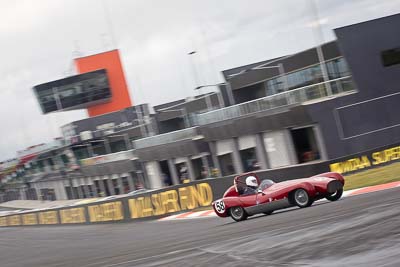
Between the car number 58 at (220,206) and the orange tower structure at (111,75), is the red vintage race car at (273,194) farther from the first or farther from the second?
the orange tower structure at (111,75)

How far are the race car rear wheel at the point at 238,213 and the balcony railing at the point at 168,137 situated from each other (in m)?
27.3

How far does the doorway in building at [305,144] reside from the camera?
32.7m

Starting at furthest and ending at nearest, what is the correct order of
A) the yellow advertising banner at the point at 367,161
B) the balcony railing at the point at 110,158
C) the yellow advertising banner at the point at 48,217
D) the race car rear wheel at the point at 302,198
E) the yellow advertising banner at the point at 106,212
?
1. the balcony railing at the point at 110,158
2. the yellow advertising banner at the point at 48,217
3. the yellow advertising banner at the point at 106,212
4. the yellow advertising banner at the point at 367,161
5. the race car rear wheel at the point at 302,198

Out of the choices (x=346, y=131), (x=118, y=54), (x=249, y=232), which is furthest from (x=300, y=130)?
(x=118, y=54)

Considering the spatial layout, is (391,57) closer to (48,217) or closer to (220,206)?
(220,206)

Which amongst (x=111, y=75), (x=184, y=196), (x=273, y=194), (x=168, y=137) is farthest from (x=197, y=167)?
(x=111, y=75)

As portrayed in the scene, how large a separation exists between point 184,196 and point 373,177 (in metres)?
9.41

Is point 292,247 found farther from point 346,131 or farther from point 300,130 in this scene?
point 300,130

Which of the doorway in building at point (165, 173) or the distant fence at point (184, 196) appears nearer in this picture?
the distant fence at point (184, 196)

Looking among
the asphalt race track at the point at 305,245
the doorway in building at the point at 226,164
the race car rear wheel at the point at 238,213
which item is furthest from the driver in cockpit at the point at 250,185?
the doorway in building at the point at 226,164

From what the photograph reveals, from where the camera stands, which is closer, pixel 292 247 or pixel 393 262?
pixel 393 262

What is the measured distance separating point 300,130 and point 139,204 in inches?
380

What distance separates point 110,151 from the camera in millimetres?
75438

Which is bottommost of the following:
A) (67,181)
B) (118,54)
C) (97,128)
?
(67,181)
